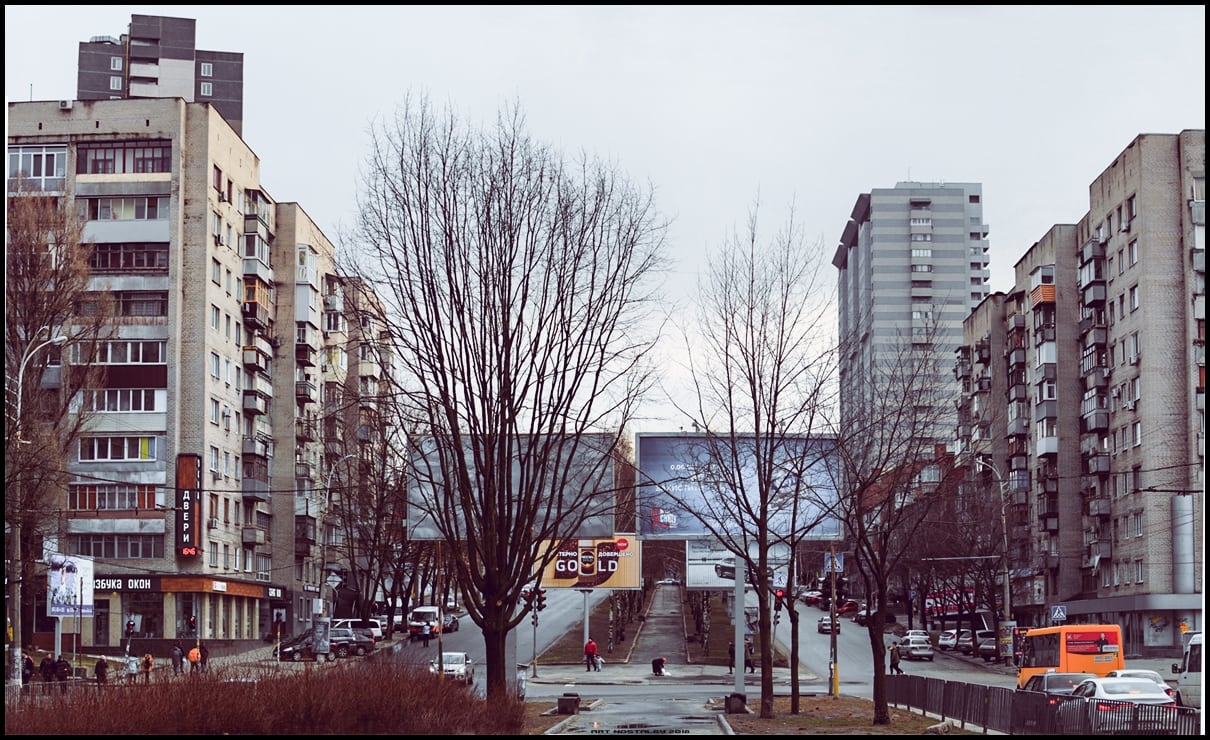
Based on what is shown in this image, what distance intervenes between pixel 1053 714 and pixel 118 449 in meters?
62.4

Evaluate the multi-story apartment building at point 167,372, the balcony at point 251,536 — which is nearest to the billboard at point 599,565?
the multi-story apartment building at point 167,372

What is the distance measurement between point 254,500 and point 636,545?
35.7m

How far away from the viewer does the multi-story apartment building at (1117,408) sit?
77250 millimetres

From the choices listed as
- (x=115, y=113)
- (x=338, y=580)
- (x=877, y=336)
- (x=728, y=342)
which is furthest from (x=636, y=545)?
(x=877, y=336)

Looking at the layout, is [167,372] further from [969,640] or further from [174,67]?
[969,640]

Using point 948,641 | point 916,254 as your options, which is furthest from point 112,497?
point 916,254

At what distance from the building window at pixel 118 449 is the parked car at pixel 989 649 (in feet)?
146

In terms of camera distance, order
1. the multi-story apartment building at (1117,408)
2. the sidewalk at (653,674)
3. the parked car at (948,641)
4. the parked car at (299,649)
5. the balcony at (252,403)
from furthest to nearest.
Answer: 1. the parked car at (948,641)
2. the balcony at (252,403)
3. the multi-story apartment building at (1117,408)
4. the parked car at (299,649)
5. the sidewalk at (653,674)

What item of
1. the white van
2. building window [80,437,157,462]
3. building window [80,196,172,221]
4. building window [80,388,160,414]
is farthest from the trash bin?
building window [80,196,172,221]

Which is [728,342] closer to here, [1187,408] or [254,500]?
[1187,408]

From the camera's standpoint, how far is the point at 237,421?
289 feet

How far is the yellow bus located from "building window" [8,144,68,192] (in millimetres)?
54725

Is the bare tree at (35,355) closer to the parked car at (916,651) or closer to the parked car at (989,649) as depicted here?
the parked car at (916,651)

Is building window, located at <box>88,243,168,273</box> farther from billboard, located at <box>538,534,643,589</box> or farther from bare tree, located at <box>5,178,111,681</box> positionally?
billboard, located at <box>538,534,643,589</box>
